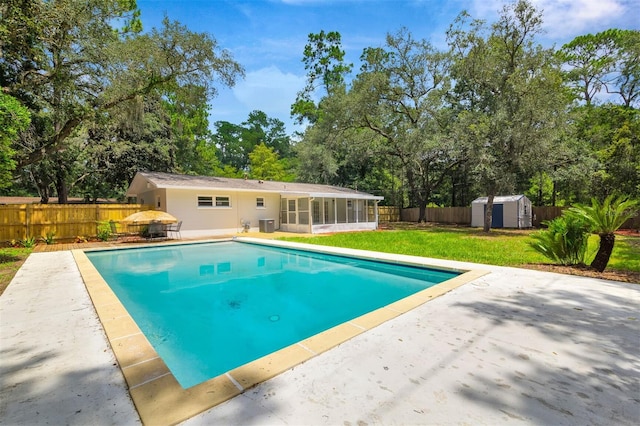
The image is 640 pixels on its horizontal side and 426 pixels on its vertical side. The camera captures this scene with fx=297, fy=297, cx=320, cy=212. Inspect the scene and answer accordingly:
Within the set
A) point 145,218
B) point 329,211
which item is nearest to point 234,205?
point 145,218

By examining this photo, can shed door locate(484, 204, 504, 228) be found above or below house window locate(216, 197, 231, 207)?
below

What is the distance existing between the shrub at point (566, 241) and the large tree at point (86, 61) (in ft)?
48.5

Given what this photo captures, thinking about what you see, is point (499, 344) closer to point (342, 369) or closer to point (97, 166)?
point (342, 369)

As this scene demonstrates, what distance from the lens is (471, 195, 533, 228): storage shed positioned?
20.7 m

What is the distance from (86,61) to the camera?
10.6 meters

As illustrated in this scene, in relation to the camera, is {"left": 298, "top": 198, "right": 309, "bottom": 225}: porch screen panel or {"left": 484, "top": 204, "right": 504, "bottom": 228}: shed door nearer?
{"left": 298, "top": 198, "right": 309, "bottom": 225}: porch screen panel

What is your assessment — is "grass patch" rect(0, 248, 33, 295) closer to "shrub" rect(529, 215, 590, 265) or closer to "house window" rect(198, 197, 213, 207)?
"house window" rect(198, 197, 213, 207)

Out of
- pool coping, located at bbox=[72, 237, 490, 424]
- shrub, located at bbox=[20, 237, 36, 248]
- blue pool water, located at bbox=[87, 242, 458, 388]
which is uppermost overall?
shrub, located at bbox=[20, 237, 36, 248]

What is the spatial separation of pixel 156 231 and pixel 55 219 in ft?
13.6

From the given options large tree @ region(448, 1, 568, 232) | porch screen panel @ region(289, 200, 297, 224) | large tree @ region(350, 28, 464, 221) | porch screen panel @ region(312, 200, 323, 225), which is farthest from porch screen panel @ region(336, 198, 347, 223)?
large tree @ region(448, 1, 568, 232)

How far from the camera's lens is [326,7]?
1318 cm

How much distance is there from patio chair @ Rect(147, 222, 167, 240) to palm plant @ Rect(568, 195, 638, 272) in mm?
14880

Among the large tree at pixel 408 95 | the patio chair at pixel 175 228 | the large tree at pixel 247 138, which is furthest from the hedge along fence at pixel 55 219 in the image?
the large tree at pixel 247 138

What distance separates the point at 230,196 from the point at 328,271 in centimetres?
1018
